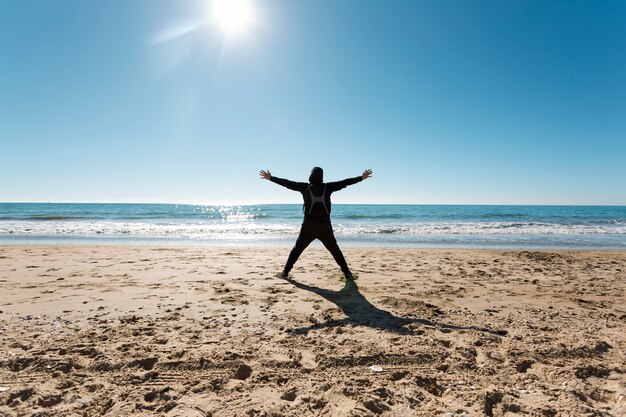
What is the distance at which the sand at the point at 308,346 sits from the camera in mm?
2652

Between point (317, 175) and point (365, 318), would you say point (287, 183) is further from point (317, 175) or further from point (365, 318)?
point (365, 318)

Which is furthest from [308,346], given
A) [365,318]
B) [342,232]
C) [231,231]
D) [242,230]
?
[242,230]

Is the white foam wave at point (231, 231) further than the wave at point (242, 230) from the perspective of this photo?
No

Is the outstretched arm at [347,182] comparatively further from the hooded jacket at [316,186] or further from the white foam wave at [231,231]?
the white foam wave at [231,231]

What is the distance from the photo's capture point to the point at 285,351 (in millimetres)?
3533

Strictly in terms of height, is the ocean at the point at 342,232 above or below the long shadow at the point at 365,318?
above

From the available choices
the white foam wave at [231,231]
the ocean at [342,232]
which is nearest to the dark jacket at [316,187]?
the ocean at [342,232]

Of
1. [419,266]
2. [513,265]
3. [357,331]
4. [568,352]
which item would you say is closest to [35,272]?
[357,331]

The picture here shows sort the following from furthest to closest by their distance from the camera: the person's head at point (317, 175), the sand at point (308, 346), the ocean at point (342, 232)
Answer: the ocean at point (342, 232) < the person's head at point (317, 175) < the sand at point (308, 346)

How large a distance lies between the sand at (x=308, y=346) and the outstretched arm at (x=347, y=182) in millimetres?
1993

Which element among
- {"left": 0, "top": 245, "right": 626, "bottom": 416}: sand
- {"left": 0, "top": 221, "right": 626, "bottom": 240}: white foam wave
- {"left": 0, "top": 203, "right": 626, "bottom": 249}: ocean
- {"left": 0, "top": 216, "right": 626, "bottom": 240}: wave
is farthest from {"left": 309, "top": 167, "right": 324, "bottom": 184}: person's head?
{"left": 0, "top": 216, "right": 626, "bottom": 240}: wave

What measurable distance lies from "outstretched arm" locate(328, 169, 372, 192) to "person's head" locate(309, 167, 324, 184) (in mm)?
221

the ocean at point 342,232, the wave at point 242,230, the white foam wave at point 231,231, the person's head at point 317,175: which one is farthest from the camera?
the wave at point 242,230

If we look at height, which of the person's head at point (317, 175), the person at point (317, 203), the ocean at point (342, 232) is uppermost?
the person's head at point (317, 175)
